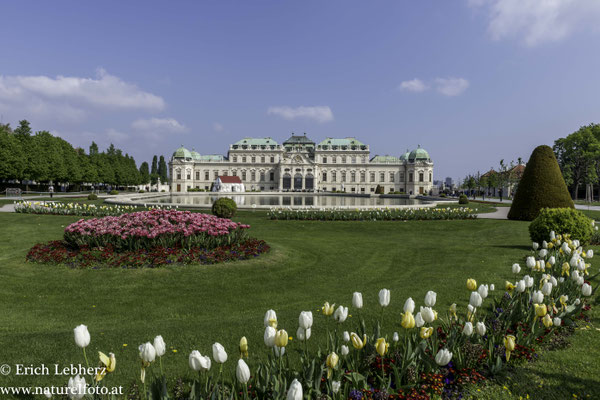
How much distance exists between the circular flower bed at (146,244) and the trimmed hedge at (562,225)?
9656 mm

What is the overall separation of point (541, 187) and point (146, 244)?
20.8 m

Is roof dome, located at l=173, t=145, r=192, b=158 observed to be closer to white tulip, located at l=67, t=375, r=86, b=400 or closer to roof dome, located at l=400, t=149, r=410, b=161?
roof dome, located at l=400, t=149, r=410, b=161

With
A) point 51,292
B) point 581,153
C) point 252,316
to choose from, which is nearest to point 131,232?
point 51,292

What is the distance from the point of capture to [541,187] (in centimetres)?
1973

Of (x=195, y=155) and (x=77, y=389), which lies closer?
(x=77, y=389)

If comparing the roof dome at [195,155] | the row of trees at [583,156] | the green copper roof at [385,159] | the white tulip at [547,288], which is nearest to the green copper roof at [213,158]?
the roof dome at [195,155]

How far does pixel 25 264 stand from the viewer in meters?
9.59

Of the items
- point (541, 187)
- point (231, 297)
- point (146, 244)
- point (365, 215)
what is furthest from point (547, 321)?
point (541, 187)

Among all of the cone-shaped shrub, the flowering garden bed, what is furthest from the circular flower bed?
the cone-shaped shrub

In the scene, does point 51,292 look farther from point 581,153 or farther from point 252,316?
point 581,153

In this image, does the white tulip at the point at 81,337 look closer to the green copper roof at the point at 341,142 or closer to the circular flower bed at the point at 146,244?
the circular flower bed at the point at 146,244

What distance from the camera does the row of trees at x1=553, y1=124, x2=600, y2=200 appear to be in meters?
53.4

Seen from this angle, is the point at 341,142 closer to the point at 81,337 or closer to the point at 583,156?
the point at 583,156

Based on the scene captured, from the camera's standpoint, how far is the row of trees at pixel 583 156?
175 ft
